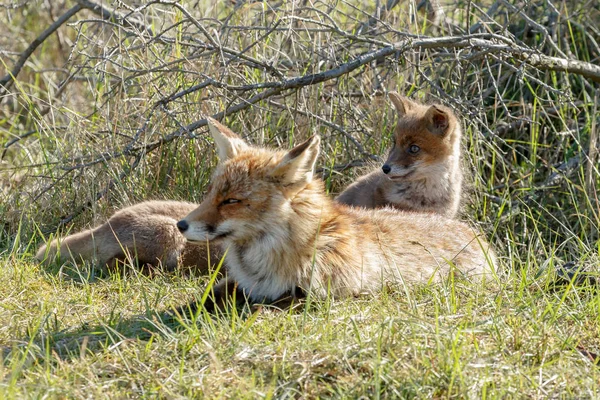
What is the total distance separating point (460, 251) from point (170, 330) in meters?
2.12

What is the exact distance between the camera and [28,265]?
17.6 ft

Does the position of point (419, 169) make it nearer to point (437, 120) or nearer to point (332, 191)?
point (437, 120)

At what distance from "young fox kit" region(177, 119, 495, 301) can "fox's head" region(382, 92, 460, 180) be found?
1.62m

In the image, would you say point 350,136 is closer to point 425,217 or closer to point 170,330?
point 425,217

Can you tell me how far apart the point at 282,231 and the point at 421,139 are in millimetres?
2245

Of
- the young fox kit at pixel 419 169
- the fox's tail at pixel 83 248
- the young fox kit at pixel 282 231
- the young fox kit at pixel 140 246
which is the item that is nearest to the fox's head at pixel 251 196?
the young fox kit at pixel 282 231

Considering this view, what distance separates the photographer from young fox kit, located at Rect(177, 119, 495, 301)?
452cm

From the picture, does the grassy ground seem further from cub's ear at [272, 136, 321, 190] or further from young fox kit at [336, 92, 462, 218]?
cub's ear at [272, 136, 321, 190]

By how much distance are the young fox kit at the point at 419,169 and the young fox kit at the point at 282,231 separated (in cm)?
163

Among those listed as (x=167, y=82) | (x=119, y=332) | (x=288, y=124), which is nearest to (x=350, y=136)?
(x=288, y=124)

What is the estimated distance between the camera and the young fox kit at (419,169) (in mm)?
6410

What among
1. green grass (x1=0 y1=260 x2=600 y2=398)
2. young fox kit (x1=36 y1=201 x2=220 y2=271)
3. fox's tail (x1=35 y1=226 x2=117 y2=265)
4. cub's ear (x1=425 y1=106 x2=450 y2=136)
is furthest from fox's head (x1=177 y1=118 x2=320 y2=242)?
cub's ear (x1=425 y1=106 x2=450 y2=136)

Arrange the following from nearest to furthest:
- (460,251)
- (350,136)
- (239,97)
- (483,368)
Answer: (483,368), (460,251), (239,97), (350,136)

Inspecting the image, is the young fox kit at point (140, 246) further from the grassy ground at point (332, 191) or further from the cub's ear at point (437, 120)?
the cub's ear at point (437, 120)
